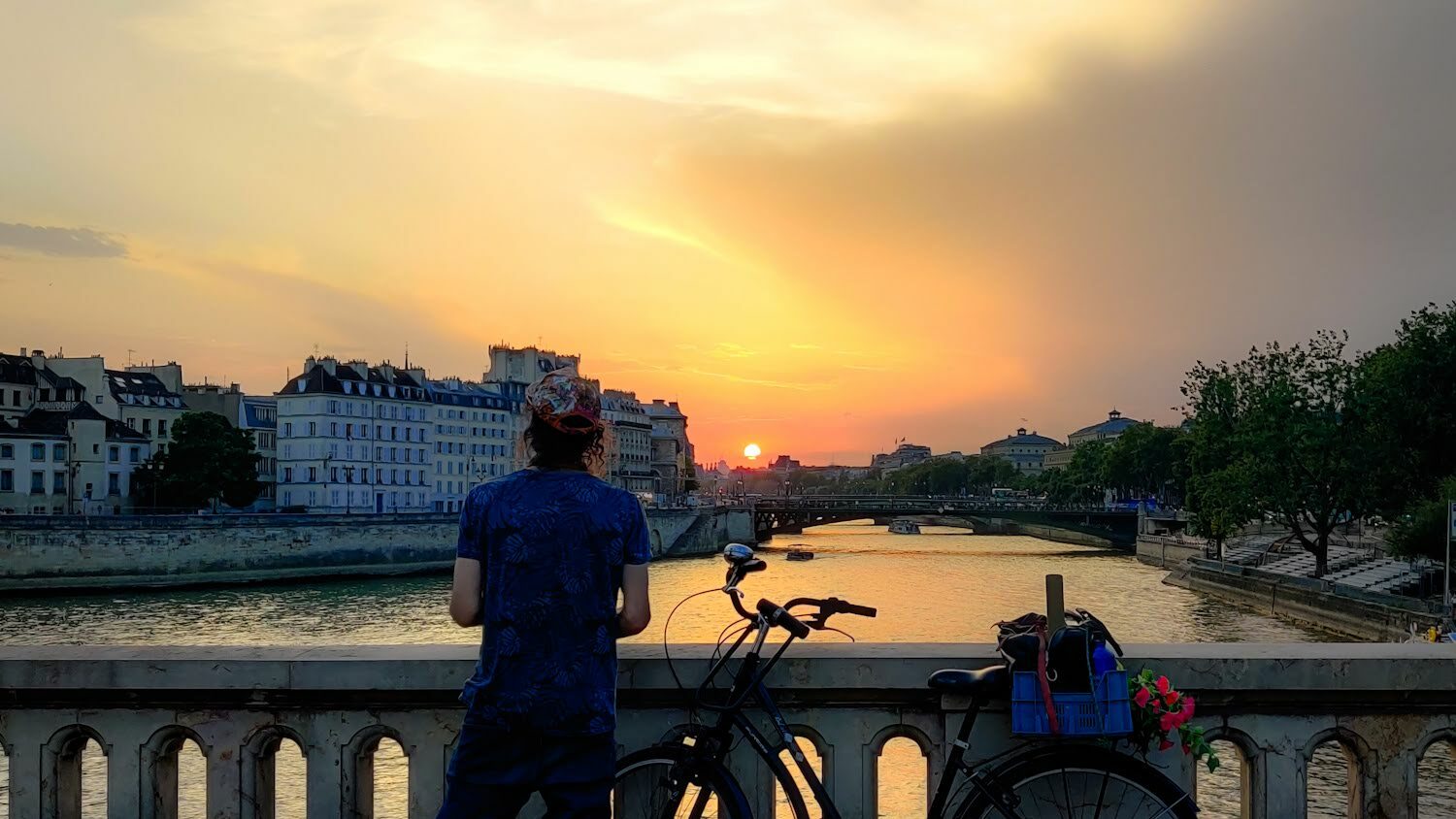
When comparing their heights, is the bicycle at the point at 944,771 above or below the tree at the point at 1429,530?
above

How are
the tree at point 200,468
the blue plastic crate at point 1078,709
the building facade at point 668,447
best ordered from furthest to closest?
the building facade at point 668,447 < the tree at point 200,468 < the blue plastic crate at point 1078,709

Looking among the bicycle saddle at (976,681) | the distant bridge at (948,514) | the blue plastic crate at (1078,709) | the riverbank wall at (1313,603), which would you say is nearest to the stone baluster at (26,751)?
the bicycle saddle at (976,681)

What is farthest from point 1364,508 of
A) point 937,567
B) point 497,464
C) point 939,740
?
point 497,464

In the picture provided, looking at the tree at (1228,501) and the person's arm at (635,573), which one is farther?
the tree at (1228,501)

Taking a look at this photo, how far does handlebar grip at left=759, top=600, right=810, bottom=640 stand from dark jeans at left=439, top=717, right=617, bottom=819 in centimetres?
87

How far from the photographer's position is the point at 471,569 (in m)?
3.95

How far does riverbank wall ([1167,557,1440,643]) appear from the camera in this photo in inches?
1382

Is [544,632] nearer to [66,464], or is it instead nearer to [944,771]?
[944,771]

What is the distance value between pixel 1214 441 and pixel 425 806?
2532 inches

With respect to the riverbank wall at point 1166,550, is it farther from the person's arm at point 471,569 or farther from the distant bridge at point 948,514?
the person's arm at point 471,569

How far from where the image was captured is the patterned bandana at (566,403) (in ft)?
13.4

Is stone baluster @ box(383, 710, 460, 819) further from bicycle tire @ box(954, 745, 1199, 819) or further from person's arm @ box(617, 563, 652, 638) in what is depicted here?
bicycle tire @ box(954, 745, 1199, 819)

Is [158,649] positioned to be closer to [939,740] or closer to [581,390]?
[581,390]

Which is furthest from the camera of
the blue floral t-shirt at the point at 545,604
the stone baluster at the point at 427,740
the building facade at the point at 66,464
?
the building facade at the point at 66,464
